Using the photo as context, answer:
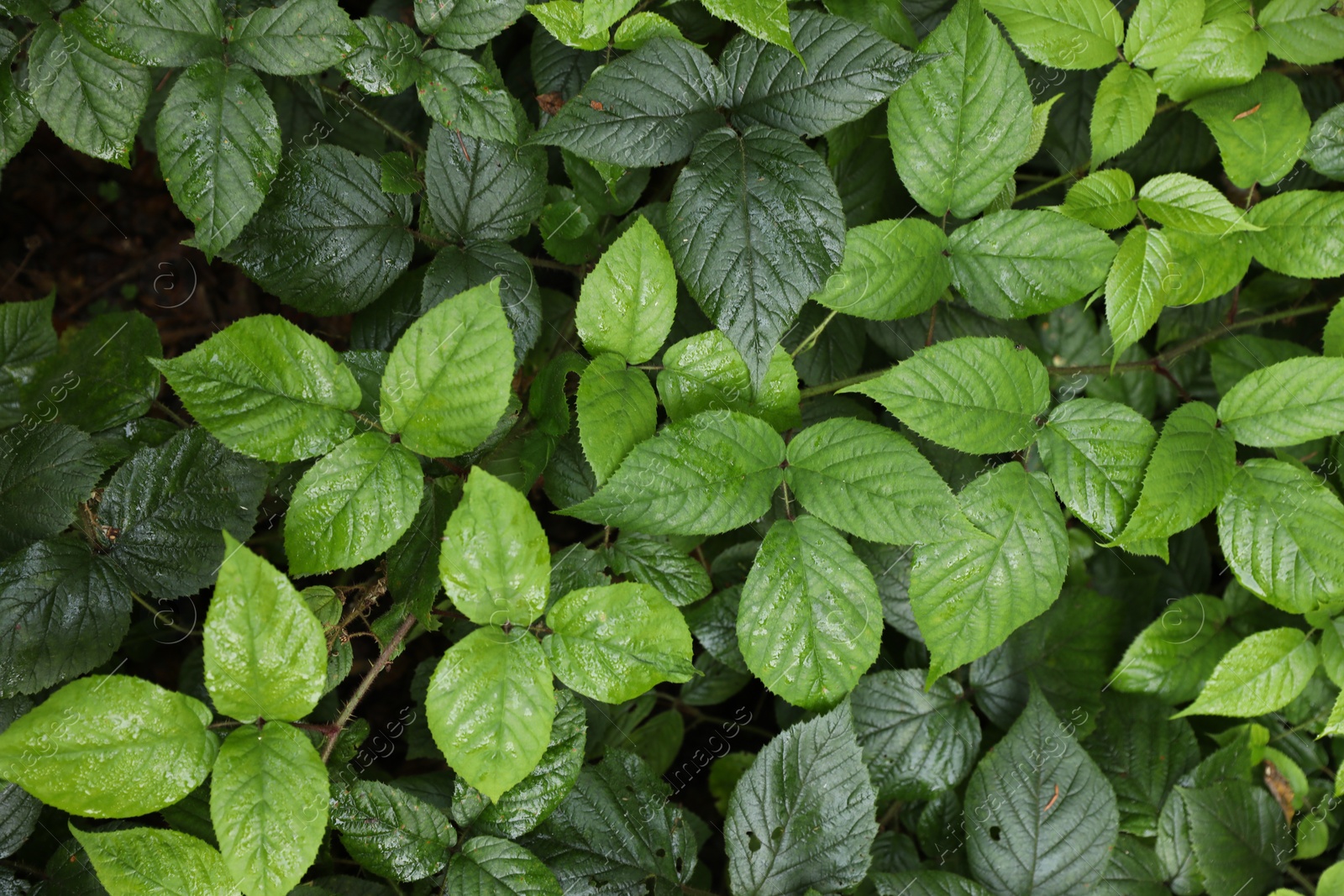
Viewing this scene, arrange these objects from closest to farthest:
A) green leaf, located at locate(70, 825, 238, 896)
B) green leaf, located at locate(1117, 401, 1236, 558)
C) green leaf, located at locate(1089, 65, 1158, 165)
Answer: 1. green leaf, located at locate(70, 825, 238, 896)
2. green leaf, located at locate(1117, 401, 1236, 558)
3. green leaf, located at locate(1089, 65, 1158, 165)

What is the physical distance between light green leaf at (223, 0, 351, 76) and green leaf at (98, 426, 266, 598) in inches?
25.6

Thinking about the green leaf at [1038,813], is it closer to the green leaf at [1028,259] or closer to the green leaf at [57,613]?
the green leaf at [1028,259]

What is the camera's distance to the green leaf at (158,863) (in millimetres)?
1200

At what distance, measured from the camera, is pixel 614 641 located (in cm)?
127

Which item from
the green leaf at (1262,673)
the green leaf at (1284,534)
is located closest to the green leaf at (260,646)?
the green leaf at (1284,534)

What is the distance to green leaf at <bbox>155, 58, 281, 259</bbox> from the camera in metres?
1.31

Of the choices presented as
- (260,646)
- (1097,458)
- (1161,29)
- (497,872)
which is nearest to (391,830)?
(497,872)

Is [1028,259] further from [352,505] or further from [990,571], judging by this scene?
[352,505]

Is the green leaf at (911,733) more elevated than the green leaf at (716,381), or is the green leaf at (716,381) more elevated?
the green leaf at (716,381)

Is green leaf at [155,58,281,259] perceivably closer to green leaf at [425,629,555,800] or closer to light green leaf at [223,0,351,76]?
light green leaf at [223,0,351,76]

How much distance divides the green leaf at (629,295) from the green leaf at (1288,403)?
1.06 meters

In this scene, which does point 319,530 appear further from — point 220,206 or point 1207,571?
point 1207,571

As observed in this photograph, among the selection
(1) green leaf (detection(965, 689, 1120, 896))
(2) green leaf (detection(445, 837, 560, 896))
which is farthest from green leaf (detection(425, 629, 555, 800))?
(1) green leaf (detection(965, 689, 1120, 896))

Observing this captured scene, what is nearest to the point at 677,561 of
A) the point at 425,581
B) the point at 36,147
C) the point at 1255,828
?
the point at 425,581
